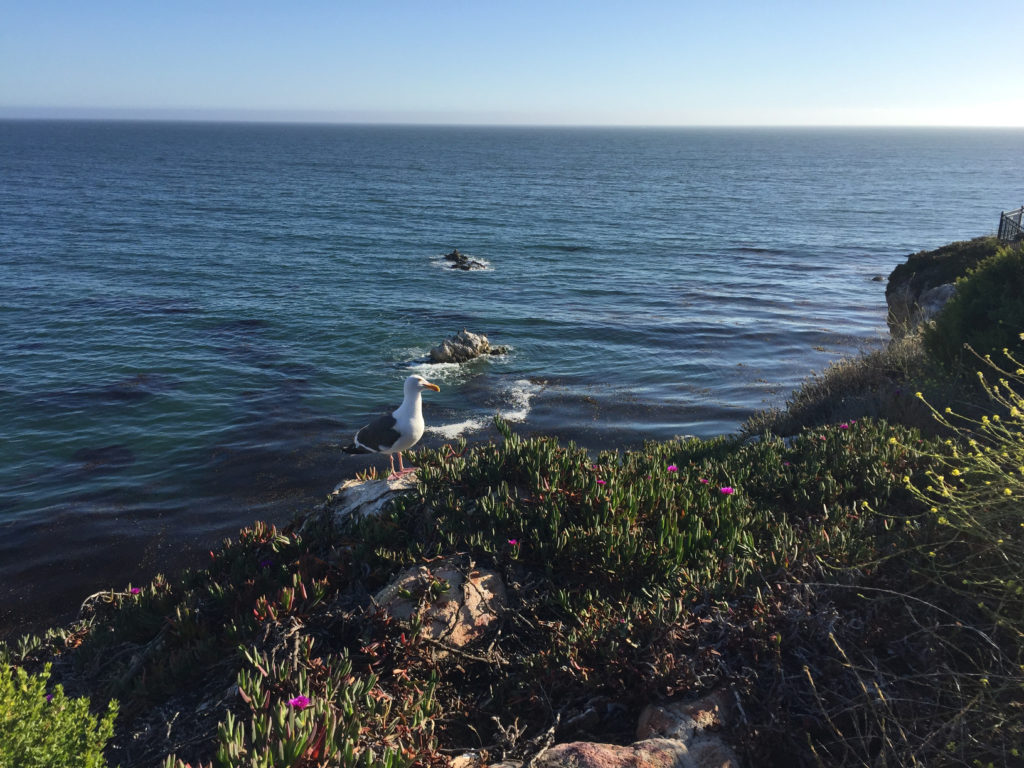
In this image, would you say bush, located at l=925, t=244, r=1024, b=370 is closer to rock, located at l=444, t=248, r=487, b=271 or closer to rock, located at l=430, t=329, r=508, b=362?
rock, located at l=430, t=329, r=508, b=362

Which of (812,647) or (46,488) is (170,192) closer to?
(46,488)

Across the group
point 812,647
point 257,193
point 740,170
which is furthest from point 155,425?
point 740,170

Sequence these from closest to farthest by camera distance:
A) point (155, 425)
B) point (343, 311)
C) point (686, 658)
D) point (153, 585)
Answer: point (686, 658)
point (153, 585)
point (155, 425)
point (343, 311)

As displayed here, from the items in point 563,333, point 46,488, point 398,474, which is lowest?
point 46,488

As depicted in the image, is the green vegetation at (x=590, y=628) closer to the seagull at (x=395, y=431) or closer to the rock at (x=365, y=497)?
the rock at (x=365, y=497)

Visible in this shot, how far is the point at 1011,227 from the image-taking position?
21359 millimetres

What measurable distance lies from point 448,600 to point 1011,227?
2399 cm

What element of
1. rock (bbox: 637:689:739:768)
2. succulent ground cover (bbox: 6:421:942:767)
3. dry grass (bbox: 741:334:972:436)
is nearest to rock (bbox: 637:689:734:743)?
rock (bbox: 637:689:739:768)

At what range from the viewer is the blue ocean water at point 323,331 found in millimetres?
16484

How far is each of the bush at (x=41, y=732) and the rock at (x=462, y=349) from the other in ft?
72.8

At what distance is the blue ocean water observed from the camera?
16484 millimetres

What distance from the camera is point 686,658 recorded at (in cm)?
414

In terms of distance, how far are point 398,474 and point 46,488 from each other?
544 inches

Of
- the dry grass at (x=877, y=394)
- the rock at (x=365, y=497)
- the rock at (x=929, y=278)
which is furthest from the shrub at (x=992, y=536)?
the rock at (x=929, y=278)
